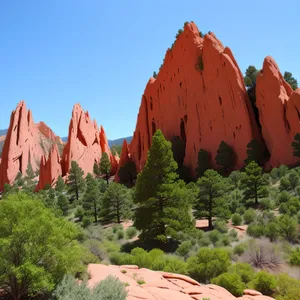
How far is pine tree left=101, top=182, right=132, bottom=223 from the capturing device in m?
29.8

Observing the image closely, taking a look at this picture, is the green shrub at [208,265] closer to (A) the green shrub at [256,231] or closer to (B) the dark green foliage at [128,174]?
(A) the green shrub at [256,231]

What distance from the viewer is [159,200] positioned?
21.1m

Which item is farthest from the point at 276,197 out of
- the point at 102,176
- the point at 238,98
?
the point at 102,176

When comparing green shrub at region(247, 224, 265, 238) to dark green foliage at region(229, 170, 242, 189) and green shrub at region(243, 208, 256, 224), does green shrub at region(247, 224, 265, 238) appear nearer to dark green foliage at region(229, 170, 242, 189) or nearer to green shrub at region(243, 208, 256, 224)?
green shrub at region(243, 208, 256, 224)

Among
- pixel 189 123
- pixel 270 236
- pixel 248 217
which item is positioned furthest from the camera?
pixel 189 123

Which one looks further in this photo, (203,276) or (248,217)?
(248,217)

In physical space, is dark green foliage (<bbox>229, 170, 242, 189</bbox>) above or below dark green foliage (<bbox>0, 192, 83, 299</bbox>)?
above

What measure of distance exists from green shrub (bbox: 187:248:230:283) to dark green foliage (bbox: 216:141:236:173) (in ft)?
86.6

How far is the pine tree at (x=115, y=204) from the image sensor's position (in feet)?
97.7

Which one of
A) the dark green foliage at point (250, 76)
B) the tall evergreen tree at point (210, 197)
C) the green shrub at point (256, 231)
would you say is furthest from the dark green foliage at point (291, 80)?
the green shrub at point (256, 231)

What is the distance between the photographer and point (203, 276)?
512 inches

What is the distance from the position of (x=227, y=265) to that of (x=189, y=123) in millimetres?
35689

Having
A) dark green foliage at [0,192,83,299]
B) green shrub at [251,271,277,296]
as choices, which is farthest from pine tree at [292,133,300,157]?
dark green foliage at [0,192,83,299]

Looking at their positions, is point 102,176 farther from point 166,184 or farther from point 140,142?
point 166,184
